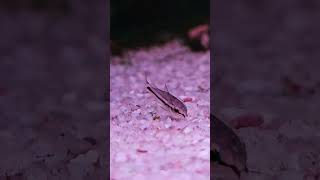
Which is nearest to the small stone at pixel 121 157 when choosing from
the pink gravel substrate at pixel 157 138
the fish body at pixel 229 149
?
the pink gravel substrate at pixel 157 138

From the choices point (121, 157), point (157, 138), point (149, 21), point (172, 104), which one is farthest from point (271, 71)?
point (149, 21)

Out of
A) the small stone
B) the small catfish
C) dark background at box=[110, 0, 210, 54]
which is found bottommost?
the small stone

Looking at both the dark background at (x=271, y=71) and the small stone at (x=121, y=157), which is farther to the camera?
the dark background at (x=271, y=71)

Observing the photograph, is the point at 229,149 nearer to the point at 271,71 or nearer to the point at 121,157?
the point at 121,157

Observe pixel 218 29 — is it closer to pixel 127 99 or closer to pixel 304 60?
pixel 304 60

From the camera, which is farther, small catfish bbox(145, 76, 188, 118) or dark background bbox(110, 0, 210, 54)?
dark background bbox(110, 0, 210, 54)

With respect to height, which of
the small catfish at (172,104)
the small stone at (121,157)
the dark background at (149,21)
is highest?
the dark background at (149,21)

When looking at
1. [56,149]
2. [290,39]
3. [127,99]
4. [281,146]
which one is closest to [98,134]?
[56,149]

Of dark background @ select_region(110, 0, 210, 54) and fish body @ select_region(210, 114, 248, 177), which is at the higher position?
dark background @ select_region(110, 0, 210, 54)

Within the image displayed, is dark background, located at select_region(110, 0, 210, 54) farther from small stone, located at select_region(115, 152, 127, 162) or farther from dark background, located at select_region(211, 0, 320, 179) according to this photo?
small stone, located at select_region(115, 152, 127, 162)

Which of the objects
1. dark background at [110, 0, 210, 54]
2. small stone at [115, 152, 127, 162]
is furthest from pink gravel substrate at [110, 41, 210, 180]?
dark background at [110, 0, 210, 54]

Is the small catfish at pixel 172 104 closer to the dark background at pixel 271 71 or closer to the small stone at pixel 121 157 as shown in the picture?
the dark background at pixel 271 71
